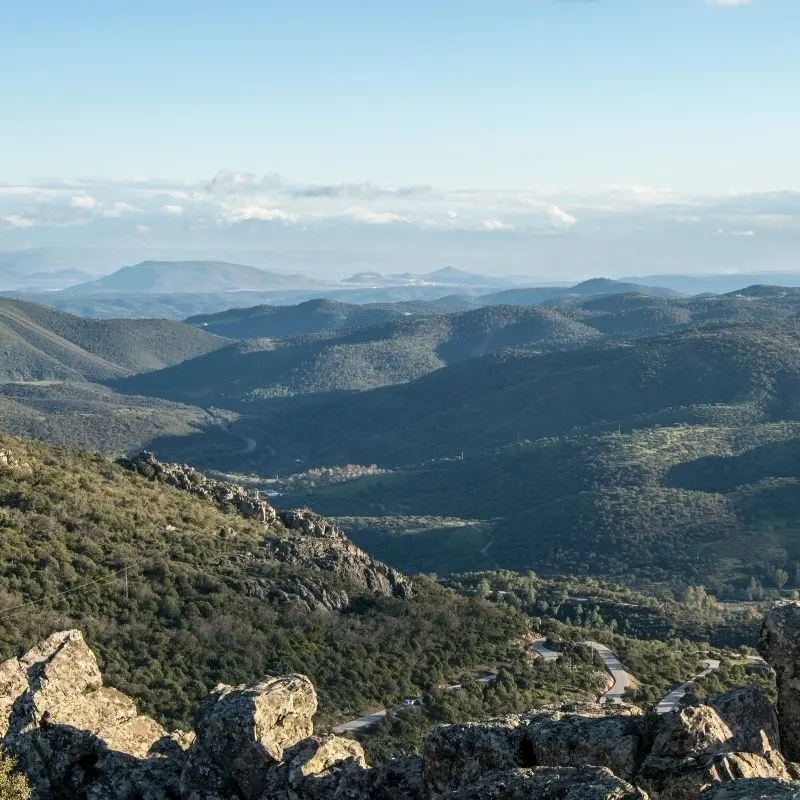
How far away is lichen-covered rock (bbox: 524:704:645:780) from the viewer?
1886cm

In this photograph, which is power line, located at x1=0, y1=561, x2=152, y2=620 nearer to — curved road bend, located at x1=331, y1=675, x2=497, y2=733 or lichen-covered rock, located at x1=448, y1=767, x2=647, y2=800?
curved road bend, located at x1=331, y1=675, x2=497, y2=733

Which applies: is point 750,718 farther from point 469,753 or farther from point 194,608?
point 194,608

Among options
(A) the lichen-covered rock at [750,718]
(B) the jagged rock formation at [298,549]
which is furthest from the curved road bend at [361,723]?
(A) the lichen-covered rock at [750,718]

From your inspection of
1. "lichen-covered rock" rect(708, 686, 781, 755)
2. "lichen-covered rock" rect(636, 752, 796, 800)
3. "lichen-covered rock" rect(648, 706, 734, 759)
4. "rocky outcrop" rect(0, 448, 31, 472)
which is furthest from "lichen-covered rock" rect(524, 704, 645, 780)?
"rocky outcrop" rect(0, 448, 31, 472)

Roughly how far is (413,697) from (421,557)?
92834mm

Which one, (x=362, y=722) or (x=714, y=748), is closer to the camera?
(x=714, y=748)

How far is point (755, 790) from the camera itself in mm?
14977

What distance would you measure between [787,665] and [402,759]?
6731 mm

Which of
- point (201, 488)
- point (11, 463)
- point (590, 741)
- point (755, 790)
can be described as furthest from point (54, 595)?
point (755, 790)

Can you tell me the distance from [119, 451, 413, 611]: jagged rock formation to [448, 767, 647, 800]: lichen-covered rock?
3704 cm

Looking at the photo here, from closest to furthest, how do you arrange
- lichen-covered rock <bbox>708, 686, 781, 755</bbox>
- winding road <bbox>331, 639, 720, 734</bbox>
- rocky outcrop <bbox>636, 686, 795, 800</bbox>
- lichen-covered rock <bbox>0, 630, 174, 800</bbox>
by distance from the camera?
rocky outcrop <bbox>636, 686, 795, 800</bbox> < lichen-covered rock <bbox>708, 686, 781, 755</bbox> < lichen-covered rock <bbox>0, 630, 174, 800</bbox> < winding road <bbox>331, 639, 720, 734</bbox>

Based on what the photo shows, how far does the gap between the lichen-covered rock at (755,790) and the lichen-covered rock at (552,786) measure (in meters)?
1.00

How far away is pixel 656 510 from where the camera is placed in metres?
154

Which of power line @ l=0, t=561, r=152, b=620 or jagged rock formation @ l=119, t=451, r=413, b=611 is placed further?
jagged rock formation @ l=119, t=451, r=413, b=611
